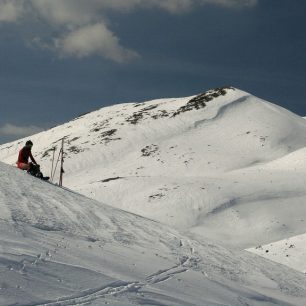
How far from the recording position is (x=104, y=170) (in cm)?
5403

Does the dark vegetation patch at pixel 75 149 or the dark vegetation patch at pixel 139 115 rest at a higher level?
the dark vegetation patch at pixel 139 115

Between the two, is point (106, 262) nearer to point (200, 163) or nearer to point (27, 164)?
point (27, 164)

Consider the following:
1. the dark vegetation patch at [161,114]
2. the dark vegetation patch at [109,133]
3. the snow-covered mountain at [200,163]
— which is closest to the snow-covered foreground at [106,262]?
the snow-covered mountain at [200,163]

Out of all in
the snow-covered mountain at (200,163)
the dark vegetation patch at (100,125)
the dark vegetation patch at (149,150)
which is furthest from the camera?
the dark vegetation patch at (100,125)

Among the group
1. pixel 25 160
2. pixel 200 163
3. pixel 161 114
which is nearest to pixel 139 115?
pixel 161 114

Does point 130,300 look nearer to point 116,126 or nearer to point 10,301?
point 10,301

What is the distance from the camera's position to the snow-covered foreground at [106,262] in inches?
341

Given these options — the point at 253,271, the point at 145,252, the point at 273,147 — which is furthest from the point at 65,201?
the point at 273,147

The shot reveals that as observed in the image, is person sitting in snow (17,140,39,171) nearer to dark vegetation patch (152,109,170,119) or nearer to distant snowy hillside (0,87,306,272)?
distant snowy hillside (0,87,306,272)

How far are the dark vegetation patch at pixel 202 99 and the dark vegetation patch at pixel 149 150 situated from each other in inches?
492

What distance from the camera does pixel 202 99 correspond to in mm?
74125

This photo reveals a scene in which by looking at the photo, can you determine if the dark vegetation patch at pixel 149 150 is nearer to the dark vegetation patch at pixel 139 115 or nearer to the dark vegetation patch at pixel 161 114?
the dark vegetation patch at pixel 139 115

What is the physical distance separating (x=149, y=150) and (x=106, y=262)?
47.0m

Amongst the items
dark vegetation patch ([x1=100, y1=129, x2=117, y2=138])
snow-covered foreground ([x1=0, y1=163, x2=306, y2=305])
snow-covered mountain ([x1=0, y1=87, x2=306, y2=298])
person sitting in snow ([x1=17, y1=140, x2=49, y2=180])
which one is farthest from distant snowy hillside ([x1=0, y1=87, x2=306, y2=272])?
person sitting in snow ([x1=17, y1=140, x2=49, y2=180])
